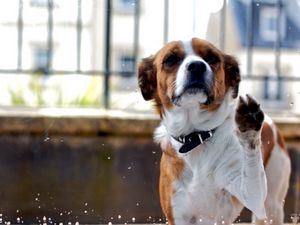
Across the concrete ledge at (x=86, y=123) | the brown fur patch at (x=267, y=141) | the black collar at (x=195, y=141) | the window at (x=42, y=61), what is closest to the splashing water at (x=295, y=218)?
the concrete ledge at (x=86, y=123)

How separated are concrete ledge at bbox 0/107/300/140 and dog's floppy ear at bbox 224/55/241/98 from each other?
3.44 feet

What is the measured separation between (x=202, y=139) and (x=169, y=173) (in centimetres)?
14

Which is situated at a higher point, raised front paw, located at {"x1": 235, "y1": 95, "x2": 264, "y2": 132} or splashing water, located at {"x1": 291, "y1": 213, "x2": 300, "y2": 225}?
raised front paw, located at {"x1": 235, "y1": 95, "x2": 264, "y2": 132}

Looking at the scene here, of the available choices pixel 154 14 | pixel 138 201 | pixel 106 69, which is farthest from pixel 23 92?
pixel 138 201

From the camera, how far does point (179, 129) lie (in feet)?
7.30

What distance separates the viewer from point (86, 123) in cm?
328

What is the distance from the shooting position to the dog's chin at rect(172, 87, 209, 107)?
209 centimetres

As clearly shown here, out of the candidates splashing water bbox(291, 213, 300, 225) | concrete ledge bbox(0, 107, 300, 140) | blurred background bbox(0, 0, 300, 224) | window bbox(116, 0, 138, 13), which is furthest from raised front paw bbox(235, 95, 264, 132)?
window bbox(116, 0, 138, 13)

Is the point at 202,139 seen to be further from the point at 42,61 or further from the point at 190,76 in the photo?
the point at 42,61

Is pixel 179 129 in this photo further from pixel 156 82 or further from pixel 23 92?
pixel 23 92

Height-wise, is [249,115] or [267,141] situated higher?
[249,115]

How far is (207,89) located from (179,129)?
18 cm

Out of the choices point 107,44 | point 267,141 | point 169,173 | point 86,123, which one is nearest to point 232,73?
→ point 169,173

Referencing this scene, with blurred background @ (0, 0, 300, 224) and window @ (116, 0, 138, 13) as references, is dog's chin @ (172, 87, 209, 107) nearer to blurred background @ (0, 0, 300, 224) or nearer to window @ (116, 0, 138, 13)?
blurred background @ (0, 0, 300, 224)
